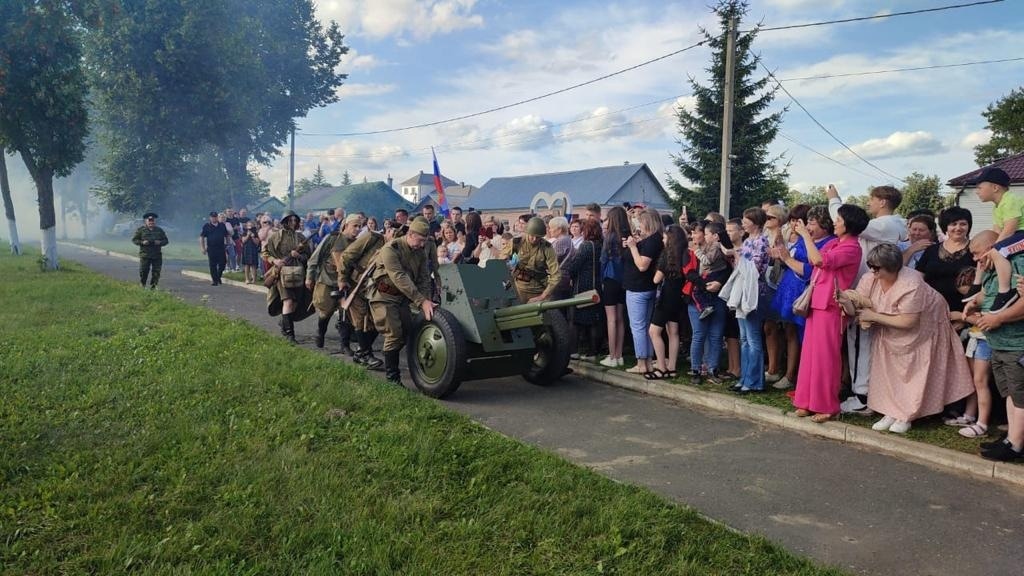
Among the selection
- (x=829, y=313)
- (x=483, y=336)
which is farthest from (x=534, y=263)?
(x=829, y=313)

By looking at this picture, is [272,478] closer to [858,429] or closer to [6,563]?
[6,563]

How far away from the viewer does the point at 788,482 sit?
4566mm

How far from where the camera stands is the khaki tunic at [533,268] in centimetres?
786

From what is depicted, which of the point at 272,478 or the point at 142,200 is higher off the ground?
the point at 142,200

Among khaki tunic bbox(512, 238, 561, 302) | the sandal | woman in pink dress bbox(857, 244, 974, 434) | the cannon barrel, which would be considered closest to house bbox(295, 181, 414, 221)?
khaki tunic bbox(512, 238, 561, 302)

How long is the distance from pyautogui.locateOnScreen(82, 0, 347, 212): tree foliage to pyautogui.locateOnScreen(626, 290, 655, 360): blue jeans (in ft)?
77.1

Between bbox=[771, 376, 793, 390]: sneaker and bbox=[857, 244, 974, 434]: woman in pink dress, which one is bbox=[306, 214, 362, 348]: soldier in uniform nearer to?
bbox=[771, 376, 793, 390]: sneaker

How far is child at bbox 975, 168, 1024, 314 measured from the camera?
4.65m

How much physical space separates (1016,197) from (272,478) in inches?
224

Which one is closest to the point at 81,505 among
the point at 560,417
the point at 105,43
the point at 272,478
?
the point at 272,478

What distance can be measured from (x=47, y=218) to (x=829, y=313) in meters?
20.4

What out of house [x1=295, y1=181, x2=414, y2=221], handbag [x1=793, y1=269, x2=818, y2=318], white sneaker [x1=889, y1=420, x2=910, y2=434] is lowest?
white sneaker [x1=889, y1=420, x2=910, y2=434]

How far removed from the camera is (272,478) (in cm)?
402

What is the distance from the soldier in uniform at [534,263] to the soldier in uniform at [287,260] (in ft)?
11.0
